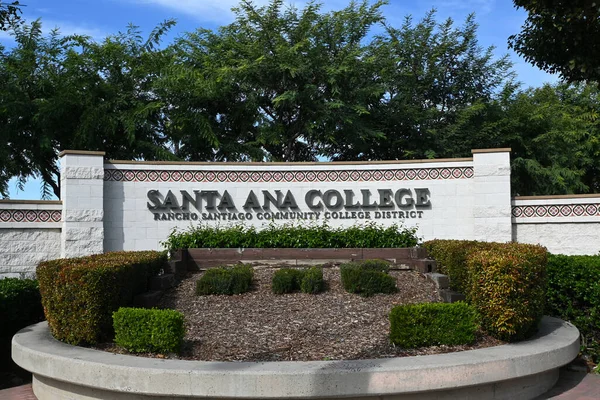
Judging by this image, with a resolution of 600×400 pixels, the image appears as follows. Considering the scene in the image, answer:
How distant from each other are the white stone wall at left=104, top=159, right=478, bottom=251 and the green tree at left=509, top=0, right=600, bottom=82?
8.78 feet

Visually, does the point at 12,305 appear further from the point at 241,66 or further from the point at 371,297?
the point at 241,66

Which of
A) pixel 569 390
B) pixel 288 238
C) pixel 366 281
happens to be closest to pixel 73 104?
pixel 288 238

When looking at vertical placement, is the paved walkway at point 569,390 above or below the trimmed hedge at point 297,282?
Answer: below

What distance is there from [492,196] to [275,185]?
478 cm

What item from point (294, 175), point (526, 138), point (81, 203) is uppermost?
point (526, 138)

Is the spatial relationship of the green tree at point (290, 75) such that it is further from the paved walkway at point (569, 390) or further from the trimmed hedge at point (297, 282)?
the paved walkway at point (569, 390)

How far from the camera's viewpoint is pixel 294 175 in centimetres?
1345

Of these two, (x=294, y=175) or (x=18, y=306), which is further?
(x=294, y=175)

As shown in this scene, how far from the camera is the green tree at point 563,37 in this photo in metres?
10.2

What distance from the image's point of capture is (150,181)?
1307 cm

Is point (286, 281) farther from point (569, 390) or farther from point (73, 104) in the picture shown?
point (73, 104)

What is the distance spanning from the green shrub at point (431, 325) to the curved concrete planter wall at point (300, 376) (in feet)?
1.40

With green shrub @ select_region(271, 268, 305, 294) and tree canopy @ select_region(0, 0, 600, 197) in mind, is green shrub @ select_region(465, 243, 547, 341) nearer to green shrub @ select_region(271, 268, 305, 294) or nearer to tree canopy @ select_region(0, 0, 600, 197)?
green shrub @ select_region(271, 268, 305, 294)

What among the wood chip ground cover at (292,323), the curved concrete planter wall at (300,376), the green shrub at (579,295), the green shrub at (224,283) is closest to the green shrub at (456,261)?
the wood chip ground cover at (292,323)
